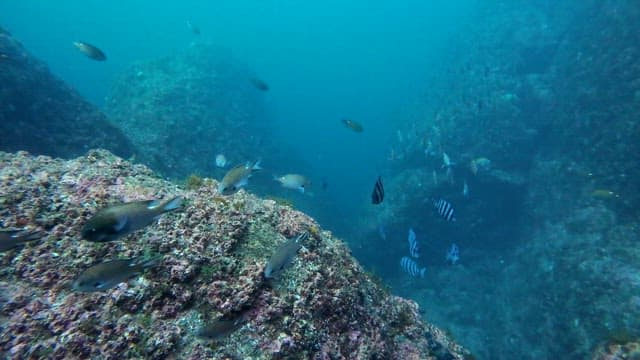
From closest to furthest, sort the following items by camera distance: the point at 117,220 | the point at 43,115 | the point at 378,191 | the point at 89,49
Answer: the point at 117,220 → the point at 378,191 → the point at 89,49 → the point at 43,115

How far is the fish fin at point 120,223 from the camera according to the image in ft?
8.66

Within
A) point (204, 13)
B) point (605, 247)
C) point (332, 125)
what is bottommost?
point (605, 247)

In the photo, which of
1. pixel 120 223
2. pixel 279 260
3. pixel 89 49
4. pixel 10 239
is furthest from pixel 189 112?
pixel 120 223

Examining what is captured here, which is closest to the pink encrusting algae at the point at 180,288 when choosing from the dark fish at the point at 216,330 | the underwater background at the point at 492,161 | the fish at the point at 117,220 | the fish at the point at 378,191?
the dark fish at the point at 216,330

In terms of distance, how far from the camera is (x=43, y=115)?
1056 centimetres

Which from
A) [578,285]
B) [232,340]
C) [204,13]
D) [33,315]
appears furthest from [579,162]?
[204,13]

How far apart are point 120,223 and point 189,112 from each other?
17.6 meters

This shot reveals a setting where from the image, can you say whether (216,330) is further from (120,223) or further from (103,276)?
(120,223)

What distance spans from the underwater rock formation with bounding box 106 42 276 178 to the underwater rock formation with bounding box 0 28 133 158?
1.49m

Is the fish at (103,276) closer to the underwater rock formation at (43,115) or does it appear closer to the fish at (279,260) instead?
the fish at (279,260)

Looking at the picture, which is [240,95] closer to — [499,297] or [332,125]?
[499,297]

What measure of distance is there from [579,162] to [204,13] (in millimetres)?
146232

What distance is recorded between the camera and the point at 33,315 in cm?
304

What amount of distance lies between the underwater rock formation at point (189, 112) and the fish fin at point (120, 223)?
10525mm
